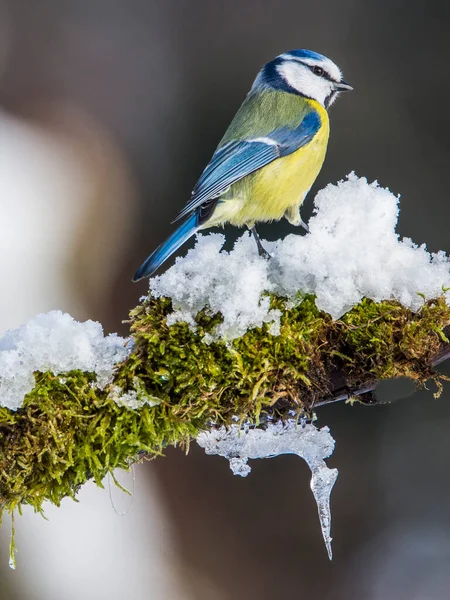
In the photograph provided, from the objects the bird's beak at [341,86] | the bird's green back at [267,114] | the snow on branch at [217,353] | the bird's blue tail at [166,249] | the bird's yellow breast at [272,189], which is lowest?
the snow on branch at [217,353]

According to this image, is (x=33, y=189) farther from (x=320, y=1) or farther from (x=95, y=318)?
(x=320, y=1)

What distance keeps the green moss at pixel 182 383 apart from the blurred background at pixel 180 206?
52.8 inches

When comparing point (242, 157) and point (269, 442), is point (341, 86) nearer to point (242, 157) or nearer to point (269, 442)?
point (242, 157)

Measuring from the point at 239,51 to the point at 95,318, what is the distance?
1.65 metres

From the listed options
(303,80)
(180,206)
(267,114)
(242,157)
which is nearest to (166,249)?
(242,157)

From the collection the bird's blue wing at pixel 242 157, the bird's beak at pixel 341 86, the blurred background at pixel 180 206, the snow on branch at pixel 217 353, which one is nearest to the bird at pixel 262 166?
the bird's blue wing at pixel 242 157

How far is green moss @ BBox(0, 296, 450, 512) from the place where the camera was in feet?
3.28

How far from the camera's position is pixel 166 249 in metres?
1.33

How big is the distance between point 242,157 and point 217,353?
704 mm

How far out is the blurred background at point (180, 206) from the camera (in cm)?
241

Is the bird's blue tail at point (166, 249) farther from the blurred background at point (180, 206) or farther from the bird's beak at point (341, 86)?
the blurred background at point (180, 206)

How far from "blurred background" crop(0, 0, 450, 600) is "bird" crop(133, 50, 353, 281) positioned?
1.07 metres

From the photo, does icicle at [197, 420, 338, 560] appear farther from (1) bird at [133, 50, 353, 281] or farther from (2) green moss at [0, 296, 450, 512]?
(1) bird at [133, 50, 353, 281]

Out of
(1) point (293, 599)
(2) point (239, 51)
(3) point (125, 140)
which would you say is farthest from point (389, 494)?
(2) point (239, 51)
